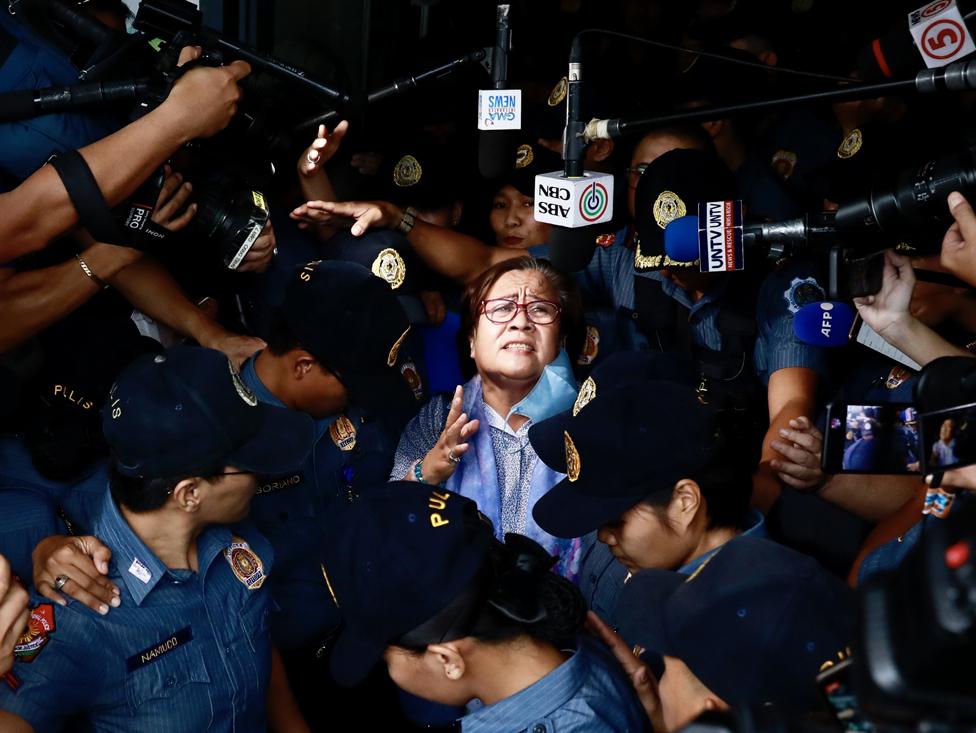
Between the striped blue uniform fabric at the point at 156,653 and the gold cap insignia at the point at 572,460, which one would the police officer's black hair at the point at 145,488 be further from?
the gold cap insignia at the point at 572,460

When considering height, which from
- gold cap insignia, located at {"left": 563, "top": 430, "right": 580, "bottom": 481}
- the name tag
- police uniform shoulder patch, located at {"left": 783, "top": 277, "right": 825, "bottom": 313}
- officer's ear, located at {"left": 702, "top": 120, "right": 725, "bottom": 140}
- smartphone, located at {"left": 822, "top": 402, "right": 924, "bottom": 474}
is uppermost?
officer's ear, located at {"left": 702, "top": 120, "right": 725, "bottom": 140}

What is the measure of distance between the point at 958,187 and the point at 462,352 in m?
1.59

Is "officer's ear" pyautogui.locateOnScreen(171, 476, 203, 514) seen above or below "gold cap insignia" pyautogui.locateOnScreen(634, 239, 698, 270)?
below

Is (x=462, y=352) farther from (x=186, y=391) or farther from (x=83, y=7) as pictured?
(x=83, y=7)

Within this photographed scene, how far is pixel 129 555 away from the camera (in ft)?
7.04

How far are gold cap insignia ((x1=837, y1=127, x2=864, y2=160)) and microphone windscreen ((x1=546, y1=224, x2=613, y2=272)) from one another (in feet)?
3.82

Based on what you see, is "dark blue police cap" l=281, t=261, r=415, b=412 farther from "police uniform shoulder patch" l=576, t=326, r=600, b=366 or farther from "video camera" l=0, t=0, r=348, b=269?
"police uniform shoulder patch" l=576, t=326, r=600, b=366

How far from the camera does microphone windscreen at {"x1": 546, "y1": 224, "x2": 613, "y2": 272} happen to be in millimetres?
2311

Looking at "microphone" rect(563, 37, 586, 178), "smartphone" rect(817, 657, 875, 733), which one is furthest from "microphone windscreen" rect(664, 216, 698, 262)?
"smartphone" rect(817, 657, 875, 733)

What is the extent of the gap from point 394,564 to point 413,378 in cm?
126

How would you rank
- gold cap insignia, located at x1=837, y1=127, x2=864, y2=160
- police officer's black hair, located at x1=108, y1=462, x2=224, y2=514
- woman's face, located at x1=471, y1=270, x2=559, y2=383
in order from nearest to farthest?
police officer's black hair, located at x1=108, y1=462, x2=224, y2=514 → woman's face, located at x1=471, y1=270, x2=559, y2=383 → gold cap insignia, located at x1=837, y1=127, x2=864, y2=160

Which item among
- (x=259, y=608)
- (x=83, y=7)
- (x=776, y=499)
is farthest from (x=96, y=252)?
(x=776, y=499)

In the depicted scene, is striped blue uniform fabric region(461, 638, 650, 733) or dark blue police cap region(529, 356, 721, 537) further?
dark blue police cap region(529, 356, 721, 537)

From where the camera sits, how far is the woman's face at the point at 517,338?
2758 mm
